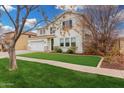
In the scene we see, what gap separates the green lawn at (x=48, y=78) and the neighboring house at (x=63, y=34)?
83 cm

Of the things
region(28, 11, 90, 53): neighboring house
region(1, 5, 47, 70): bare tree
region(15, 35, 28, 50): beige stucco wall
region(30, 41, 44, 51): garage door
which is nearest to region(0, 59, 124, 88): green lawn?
region(1, 5, 47, 70): bare tree

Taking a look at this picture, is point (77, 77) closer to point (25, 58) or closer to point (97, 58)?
point (97, 58)

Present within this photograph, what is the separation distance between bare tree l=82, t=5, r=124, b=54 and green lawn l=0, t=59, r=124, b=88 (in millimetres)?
1216

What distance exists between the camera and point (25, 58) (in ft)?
23.2

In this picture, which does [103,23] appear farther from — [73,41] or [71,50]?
[71,50]

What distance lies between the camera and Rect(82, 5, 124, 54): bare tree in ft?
22.4

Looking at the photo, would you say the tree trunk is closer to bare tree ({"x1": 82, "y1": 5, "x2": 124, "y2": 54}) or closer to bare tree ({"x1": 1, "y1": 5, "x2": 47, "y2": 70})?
bare tree ({"x1": 1, "y1": 5, "x2": 47, "y2": 70})

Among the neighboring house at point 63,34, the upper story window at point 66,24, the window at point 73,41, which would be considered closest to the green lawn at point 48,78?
the neighboring house at point 63,34

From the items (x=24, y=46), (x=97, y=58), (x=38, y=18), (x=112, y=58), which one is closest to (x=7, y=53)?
(x=24, y=46)
